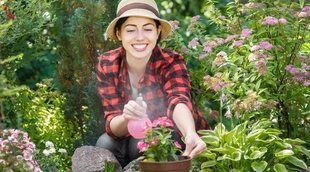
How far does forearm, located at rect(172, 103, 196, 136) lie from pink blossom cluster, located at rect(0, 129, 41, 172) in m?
0.93

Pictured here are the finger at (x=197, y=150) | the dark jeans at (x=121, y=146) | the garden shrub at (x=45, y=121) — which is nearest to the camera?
the finger at (x=197, y=150)

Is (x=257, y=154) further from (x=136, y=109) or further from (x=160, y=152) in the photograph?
(x=136, y=109)

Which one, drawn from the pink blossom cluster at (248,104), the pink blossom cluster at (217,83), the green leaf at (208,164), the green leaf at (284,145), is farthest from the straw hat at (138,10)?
the green leaf at (284,145)

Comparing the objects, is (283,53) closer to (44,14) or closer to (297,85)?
(297,85)

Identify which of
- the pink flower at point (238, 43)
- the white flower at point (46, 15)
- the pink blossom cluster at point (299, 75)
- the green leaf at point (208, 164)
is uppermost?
the white flower at point (46, 15)

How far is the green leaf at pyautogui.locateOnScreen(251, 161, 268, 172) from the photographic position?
14.0 feet

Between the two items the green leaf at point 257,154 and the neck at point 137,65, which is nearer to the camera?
the green leaf at point 257,154

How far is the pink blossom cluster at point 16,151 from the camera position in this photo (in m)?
3.78

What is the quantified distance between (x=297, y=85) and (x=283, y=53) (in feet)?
0.78

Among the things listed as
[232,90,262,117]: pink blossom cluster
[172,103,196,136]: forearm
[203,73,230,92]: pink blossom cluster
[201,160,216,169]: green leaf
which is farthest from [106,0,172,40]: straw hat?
[201,160,216,169]: green leaf

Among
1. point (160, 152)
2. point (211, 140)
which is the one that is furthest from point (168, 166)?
point (211, 140)

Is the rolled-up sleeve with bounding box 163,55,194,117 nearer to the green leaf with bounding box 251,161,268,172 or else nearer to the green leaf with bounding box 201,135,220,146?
the green leaf with bounding box 201,135,220,146

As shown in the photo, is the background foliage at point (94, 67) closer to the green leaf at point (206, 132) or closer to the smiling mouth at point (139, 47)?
the green leaf at point (206, 132)

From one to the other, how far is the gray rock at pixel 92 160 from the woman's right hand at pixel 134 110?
1.16 feet
